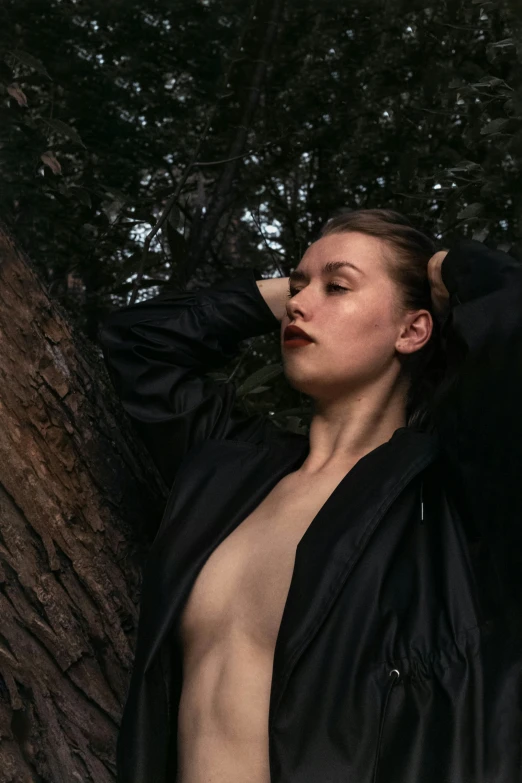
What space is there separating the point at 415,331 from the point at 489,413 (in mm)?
456

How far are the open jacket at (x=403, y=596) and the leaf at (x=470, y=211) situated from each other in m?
0.59

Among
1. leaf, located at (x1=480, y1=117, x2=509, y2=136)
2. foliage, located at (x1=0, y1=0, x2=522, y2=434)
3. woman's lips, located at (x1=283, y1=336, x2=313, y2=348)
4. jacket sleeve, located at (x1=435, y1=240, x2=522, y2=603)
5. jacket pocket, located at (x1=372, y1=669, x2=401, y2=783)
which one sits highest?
foliage, located at (x1=0, y1=0, x2=522, y2=434)

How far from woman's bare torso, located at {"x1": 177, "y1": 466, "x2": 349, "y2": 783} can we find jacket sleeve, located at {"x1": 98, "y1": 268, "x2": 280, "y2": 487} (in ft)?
0.85

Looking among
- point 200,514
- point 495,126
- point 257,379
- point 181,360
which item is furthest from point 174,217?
point 200,514

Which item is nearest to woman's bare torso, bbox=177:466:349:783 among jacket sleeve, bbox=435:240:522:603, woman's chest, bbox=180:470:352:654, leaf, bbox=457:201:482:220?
woman's chest, bbox=180:470:352:654

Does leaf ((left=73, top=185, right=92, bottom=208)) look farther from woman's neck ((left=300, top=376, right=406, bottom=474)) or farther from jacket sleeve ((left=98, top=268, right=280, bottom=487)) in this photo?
woman's neck ((left=300, top=376, right=406, bottom=474))

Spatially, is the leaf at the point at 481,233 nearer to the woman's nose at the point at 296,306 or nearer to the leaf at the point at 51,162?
the woman's nose at the point at 296,306

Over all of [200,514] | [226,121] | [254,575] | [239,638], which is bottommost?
[239,638]

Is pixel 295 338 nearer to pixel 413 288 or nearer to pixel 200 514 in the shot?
pixel 413 288

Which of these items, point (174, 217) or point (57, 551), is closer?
point (57, 551)

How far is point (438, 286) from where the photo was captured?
1979mm

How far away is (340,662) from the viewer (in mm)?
1563

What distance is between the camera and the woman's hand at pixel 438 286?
1.96 m

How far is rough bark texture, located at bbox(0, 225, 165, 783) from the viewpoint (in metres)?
1.81
